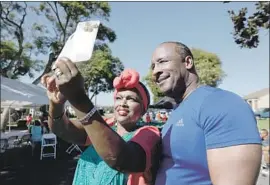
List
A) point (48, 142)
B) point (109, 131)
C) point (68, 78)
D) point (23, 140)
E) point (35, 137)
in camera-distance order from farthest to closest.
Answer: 1. point (23, 140)
2. point (35, 137)
3. point (48, 142)
4. point (109, 131)
5. point (68, 78)

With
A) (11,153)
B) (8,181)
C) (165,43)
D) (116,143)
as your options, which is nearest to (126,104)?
(165,43)

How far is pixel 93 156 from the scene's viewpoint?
65.1 inches

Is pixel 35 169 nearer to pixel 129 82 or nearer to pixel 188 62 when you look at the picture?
pixel 129 82

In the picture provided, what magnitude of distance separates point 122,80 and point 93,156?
431 millimetres

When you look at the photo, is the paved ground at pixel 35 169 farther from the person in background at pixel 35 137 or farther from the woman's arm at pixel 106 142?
the woman's arm at pixel 106 142

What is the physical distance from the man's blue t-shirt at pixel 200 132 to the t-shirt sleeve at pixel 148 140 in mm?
48

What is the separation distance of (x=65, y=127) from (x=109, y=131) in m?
0.66

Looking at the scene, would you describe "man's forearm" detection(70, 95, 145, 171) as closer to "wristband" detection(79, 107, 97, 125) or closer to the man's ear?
"wristband" detection(79, 107, 97, 125)

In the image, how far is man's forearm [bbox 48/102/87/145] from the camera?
153cm

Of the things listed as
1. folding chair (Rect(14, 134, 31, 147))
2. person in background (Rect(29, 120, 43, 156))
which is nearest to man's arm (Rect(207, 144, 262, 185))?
person in background (Rect(29, 120, 43, 156))

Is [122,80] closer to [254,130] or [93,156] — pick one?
[93,156]

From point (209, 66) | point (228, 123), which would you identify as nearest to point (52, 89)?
point (228, 123)

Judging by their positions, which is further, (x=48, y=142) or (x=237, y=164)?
(x=48, y=142)

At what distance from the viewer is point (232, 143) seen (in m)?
1.12
